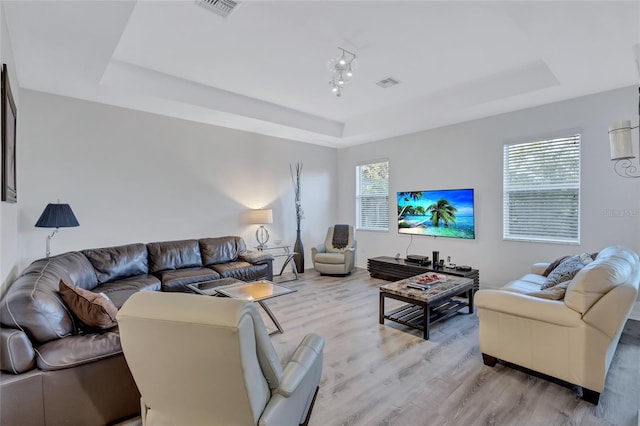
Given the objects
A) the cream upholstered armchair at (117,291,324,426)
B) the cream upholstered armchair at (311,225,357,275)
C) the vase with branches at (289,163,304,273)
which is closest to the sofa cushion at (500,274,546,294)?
the cream upholstered armchair at (117,291,324,426)

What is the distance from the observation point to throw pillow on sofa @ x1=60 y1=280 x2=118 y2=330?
196 cm

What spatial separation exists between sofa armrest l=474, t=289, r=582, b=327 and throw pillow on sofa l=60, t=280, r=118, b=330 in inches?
108

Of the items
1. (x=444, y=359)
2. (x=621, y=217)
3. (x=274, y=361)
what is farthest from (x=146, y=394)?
(x=621, y=217)

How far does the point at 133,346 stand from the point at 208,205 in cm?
413

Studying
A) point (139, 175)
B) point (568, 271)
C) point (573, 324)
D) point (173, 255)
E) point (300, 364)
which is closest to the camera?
point (300, 364)

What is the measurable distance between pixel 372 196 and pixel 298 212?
5.29 feet

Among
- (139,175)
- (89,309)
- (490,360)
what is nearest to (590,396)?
(490,360)

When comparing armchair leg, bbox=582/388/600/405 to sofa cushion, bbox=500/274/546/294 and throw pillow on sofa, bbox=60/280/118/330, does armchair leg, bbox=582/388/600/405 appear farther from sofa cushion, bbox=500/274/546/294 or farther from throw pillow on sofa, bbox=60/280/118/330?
throw pillow on sofa, bbox=60/280/118/330

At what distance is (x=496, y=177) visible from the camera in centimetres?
459

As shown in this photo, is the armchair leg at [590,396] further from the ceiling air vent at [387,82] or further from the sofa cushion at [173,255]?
the sofa cushion at [173,255]

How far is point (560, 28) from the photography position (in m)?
2.41

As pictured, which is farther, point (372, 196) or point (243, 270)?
point (372, 196)

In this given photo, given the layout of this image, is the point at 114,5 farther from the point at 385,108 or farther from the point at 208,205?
the point at 385,108

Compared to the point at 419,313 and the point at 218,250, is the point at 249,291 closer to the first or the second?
the point at 218,250
